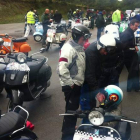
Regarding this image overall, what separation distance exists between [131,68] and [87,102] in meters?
1.97

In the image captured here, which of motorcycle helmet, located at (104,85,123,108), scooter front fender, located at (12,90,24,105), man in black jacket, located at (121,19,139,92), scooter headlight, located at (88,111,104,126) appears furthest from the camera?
man in black jacket, located at (121,19,139,92)

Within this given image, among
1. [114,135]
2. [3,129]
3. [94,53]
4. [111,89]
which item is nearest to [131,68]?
[94,53]

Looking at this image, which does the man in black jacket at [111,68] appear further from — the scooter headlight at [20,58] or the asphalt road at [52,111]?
the scooter headlight at [20,58]

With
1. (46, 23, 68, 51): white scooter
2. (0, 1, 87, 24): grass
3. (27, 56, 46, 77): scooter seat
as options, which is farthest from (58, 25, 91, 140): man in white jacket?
(0, 1, 87, 24): grass

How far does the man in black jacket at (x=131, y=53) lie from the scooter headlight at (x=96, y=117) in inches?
115

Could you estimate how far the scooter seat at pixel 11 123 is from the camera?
2.54m

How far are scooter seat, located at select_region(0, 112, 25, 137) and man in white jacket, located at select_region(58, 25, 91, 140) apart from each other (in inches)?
37.0

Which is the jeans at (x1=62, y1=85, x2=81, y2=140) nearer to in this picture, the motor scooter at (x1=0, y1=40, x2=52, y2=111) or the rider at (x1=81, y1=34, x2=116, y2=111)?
the rider at (x1=81, y1=34, x2=116, y2=111)

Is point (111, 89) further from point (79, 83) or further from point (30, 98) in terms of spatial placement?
point (30, 98)

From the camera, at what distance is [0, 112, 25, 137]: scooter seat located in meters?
2.54

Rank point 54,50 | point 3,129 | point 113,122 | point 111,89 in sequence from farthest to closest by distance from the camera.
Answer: point 54,50
point 111,89
point 113,122
point 3,129

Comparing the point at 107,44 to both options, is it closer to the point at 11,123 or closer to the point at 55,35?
the point at 11,123

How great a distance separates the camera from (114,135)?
255 cm

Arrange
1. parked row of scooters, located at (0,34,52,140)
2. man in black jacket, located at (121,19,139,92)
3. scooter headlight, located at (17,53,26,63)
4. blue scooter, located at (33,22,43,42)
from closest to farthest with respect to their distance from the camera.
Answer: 1. parked row of scooters, located at (0,34,52,140)
2. scooter headlight, located at (17,53,26,63)
3. man in black jacket, located at (121,19,139,92)
4. blue scooter, located at (33,22,43,42)
